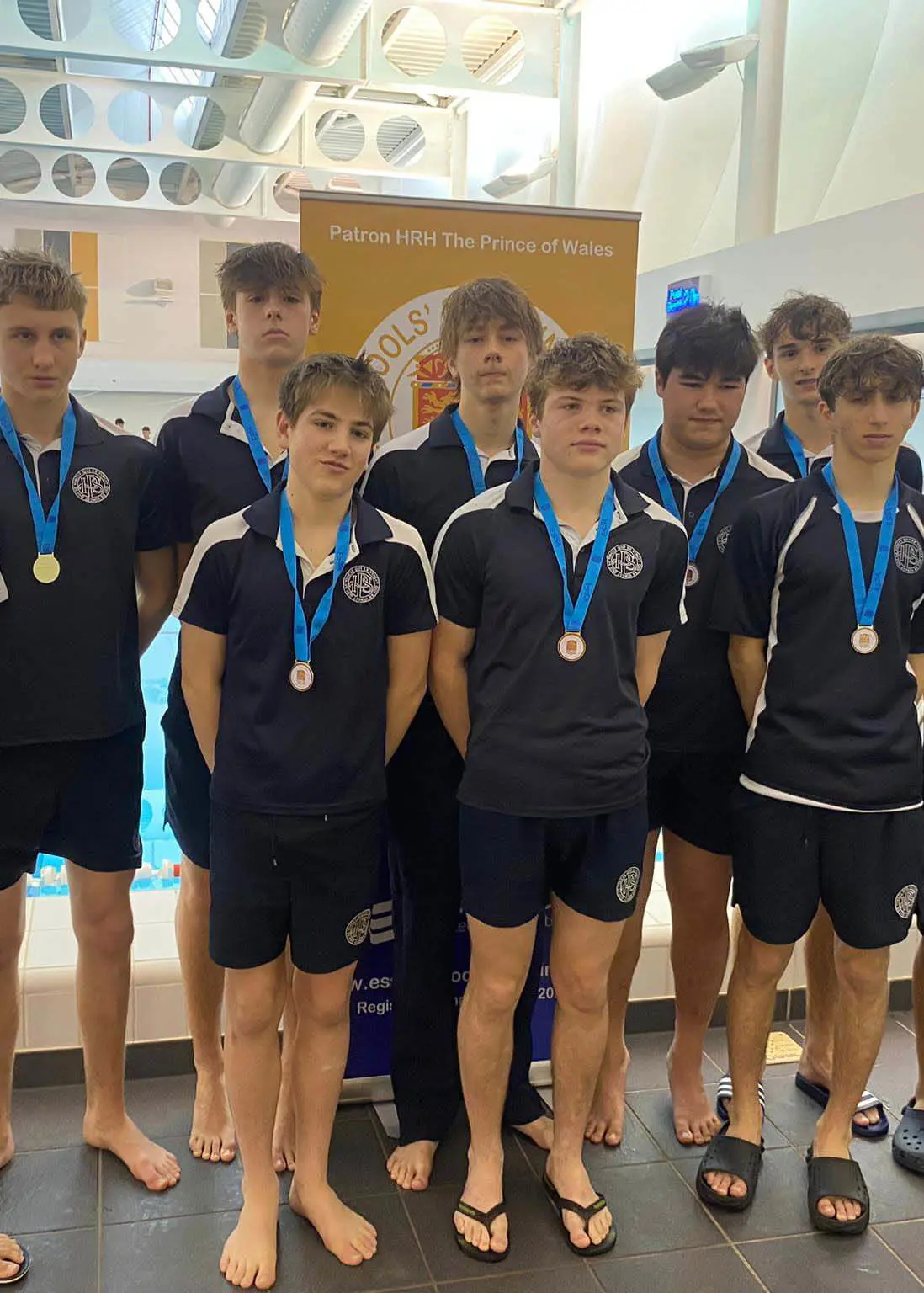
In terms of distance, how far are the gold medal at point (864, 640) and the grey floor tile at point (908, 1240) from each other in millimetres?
1288

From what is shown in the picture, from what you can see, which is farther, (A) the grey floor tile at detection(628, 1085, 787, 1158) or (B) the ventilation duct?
(B) the ventilation duct

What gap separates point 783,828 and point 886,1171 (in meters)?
0.97

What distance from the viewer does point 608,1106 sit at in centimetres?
281

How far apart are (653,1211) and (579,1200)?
0.70ft

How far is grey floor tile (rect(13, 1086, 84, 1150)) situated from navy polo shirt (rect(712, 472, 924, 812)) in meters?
1.90

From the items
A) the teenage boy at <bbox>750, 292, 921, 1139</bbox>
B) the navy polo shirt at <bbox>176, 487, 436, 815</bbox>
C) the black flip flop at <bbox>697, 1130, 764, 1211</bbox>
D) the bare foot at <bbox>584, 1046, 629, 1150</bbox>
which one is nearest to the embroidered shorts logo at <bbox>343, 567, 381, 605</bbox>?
the navy polo shirt at <bbox>176, 487, 436, 815</bbox>

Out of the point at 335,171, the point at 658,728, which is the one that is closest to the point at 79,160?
the point at 335,171

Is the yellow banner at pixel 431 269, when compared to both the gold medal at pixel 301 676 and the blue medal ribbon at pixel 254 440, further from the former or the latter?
the gold medal at pixel 301 676

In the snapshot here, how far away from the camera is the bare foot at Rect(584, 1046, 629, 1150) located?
2.79 meters

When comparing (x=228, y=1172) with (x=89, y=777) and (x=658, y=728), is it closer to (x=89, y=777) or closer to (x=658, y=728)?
(x=89, y=777)

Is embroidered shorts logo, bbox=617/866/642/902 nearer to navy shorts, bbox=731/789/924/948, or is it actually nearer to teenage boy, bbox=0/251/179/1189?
navy shorts, bbox=731/789/924/948

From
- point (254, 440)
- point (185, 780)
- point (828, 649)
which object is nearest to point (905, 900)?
point (828, 649)

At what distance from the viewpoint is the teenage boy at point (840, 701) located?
2332mm

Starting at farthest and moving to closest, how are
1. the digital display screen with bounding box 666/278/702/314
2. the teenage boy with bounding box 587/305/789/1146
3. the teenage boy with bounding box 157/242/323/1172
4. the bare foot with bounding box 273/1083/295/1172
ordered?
1. the digital display screen with bounding box 666/278/702/314
2. the bare foot with bounding box 273/1083/295/1172
3. the teenage boy with bounding box 587/305/789/1146
4. the teenage boy with bounding box 157/242/323/1172
